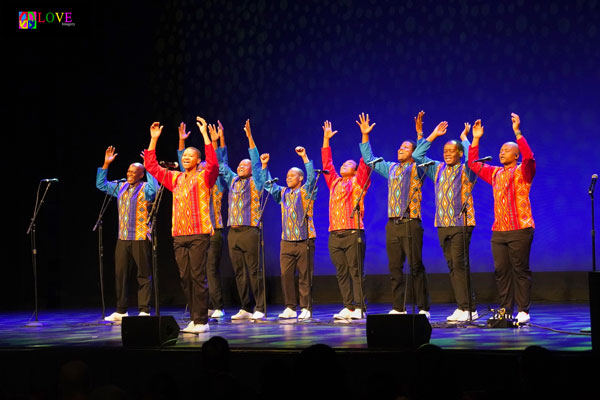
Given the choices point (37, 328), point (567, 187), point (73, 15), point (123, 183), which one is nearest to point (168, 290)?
point (123, 183)

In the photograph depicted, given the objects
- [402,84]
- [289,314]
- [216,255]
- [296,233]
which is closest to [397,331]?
[289,314]

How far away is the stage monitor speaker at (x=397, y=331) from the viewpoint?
16.4ft

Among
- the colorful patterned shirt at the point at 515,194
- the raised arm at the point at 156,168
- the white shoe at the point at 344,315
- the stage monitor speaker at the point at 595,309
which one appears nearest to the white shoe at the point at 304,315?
the white shoe at the point at 344,315

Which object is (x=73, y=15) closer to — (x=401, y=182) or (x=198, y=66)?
(x=198, y=66)

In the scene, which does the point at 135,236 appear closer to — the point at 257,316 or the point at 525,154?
the point at 257,316

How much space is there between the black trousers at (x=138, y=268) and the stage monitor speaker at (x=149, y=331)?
2.46 metres

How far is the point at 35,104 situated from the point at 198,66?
7.30 feet

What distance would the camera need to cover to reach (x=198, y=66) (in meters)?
10.4

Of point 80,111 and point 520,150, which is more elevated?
point 80,111

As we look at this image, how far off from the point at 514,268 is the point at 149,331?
10.4ft

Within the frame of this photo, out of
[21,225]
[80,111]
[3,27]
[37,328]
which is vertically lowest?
[37,328]

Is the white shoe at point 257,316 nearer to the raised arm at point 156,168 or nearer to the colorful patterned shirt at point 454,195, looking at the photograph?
the raised arm at point 156,168

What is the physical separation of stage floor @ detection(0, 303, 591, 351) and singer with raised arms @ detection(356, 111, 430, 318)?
13.7 inches

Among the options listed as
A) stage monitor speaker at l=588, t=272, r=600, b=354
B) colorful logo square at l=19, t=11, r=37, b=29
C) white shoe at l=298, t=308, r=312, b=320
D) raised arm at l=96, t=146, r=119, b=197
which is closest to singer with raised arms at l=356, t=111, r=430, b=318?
white shoe at l=298, t=308, r=312, b=320
